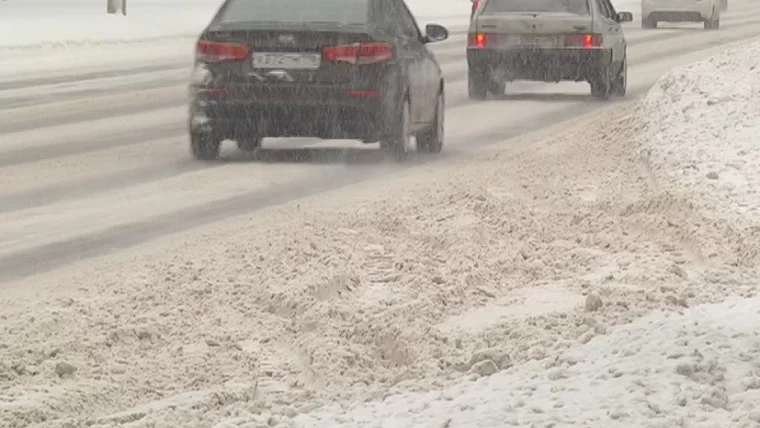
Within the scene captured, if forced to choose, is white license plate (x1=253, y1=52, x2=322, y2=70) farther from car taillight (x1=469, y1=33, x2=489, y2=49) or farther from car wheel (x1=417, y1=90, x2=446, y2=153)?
car taillight (x1=469, y1=33, x2=489, y2=49)

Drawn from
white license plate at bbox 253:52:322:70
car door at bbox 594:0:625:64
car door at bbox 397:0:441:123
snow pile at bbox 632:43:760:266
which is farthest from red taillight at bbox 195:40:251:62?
car door at bbox 594:0:625:64

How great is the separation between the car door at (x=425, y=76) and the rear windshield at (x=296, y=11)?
2.78 feet

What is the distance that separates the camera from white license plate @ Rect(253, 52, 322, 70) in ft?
47.3

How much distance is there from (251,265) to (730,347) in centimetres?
315

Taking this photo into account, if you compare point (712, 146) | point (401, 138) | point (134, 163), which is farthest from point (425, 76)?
point (712, 146)

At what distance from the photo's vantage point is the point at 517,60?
22328mm

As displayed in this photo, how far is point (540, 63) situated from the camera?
22188mm

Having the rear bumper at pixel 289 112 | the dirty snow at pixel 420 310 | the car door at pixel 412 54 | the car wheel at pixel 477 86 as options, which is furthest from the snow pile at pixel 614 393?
the car wheel at pixel 477 86

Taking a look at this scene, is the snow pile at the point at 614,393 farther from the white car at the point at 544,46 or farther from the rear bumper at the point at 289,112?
the white car at the point at 544,46

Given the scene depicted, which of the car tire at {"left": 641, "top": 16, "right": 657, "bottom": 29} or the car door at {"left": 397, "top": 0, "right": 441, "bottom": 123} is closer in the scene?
the car door at {"left": 397, "top": 0, "right": 441, "bottom": 123}

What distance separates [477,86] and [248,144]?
753 cm

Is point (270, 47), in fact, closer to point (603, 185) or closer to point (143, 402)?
point (603, 185)

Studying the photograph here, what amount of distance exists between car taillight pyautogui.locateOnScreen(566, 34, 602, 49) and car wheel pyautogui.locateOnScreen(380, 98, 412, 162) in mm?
7370

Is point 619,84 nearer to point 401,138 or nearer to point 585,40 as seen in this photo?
point 585,40
